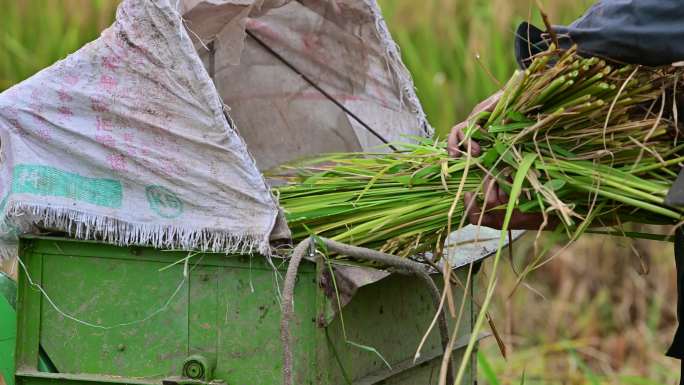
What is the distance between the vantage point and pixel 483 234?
2.87m

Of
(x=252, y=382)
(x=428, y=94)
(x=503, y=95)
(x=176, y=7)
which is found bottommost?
(x=252, y=382)

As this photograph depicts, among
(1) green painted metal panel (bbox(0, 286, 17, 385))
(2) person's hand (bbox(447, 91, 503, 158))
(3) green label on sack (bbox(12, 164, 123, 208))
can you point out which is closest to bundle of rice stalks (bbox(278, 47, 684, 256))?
(2) person's hand (bbox(447, 91, 503, 158))

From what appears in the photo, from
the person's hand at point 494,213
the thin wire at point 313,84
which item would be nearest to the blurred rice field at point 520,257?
the thin wire at point 313,84

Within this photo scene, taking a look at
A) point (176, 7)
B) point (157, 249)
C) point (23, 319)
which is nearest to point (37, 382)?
point (23, 319)

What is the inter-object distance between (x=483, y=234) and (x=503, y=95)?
0.80m

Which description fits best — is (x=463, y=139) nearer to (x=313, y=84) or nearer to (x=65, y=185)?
(x=65, y=185)

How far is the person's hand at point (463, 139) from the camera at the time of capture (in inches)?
85.7

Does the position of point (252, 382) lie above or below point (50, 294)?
below

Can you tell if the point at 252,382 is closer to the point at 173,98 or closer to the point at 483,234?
the point at 173,98

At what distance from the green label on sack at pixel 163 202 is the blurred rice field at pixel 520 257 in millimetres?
2415

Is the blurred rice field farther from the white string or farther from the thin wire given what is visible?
the white string

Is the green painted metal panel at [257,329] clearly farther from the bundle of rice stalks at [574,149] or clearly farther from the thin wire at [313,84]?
the thin wire at [313,84]

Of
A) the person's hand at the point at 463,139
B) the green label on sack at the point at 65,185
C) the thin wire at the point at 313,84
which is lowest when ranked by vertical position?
the green label on sack at the point at 65,185

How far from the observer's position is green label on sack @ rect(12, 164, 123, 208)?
7.55 feet
